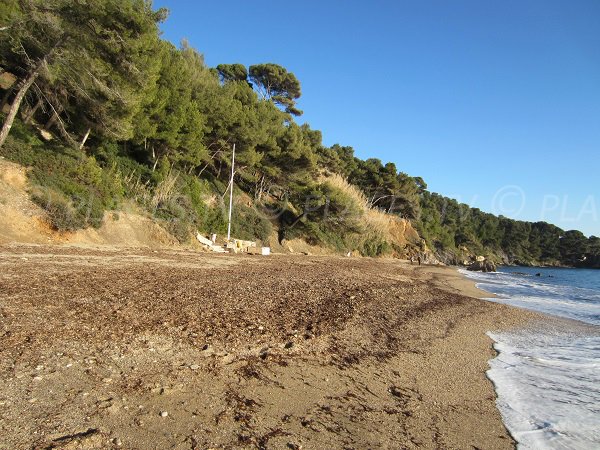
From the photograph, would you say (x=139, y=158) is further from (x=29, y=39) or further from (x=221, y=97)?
(x=29, y=39)

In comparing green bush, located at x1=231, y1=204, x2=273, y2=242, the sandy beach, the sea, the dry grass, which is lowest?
the sandy beach

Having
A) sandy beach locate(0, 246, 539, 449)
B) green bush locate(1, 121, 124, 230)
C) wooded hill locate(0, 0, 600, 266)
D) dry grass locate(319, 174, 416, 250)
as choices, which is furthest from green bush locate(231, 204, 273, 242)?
sandy beach locate(0, 246, 539, 449)

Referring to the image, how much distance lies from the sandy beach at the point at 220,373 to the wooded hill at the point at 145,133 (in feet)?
32.6

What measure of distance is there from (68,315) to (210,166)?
2716 cm

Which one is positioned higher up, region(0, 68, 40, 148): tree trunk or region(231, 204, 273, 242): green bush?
region(0, 68, 40, 148): tree trunk

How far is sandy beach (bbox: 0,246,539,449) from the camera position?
2756 millimetres

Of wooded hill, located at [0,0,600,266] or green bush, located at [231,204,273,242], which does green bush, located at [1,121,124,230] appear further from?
green bush, located at [231,204,273,242]

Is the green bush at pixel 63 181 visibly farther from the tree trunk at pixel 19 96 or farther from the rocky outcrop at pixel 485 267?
the rocky outcrop at pixel 485 267

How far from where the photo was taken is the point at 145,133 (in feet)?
65.3

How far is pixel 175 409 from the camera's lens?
299cm

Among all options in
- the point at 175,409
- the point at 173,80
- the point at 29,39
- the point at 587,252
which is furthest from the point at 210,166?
the point at 587,252

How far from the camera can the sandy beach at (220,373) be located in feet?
9.04

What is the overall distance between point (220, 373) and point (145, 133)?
1879 cm

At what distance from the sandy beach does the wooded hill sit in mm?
9941
